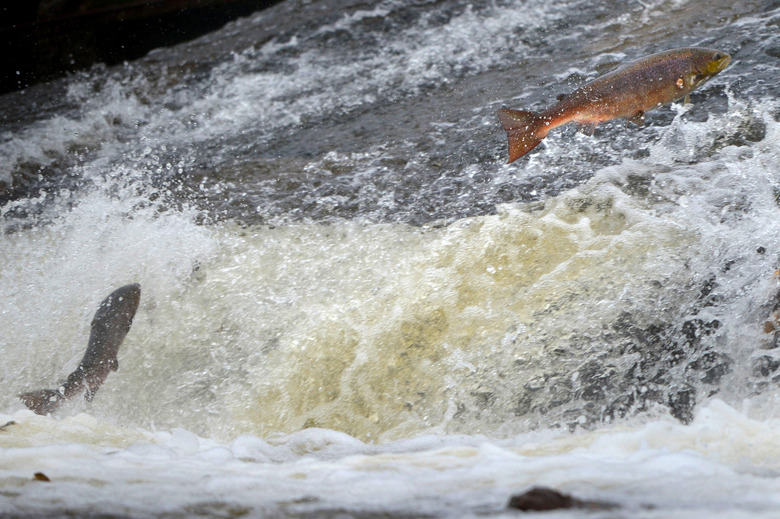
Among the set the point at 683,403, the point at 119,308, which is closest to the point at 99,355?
the point at 119,308

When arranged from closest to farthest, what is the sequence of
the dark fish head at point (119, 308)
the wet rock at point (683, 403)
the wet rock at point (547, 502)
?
the wet rock at point (547, 502)
the wet rock at point (683, 403)
the dark fish head at point (119, 308)

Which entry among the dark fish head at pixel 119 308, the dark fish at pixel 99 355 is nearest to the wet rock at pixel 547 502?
the dark fish at pixel 99 355

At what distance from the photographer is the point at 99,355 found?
293cm

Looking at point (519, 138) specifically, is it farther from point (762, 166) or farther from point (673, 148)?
point (762, 166)

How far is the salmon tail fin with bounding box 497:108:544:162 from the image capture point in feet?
10.3

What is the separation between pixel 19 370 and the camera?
10.2 ft

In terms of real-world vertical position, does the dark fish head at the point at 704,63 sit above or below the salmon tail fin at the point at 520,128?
above

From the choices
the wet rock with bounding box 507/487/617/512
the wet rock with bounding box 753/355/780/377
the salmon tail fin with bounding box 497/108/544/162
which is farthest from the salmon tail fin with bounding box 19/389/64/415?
the wet rock with bounding box 753/355/780/377

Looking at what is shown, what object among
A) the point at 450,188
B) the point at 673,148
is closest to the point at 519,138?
the point at 450,188

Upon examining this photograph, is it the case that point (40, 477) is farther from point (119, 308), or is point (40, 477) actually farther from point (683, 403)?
point (683, 403)

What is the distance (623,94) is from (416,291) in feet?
4.27

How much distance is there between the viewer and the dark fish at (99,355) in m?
2.79

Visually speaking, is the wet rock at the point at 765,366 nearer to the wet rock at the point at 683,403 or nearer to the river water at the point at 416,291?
the river water at the point at 416,291

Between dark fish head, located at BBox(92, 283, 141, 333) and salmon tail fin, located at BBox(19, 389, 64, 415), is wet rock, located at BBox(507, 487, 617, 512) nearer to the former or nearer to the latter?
salmon tail fin, located at BBox(19, 389, 64, 415)
